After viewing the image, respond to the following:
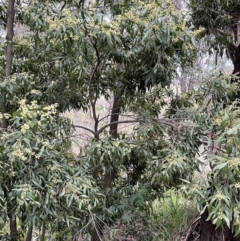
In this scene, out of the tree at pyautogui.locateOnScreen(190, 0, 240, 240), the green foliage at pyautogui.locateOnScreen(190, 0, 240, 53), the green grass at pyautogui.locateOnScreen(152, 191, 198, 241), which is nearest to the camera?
the tree at pyautogui.locateOnScreen(190, 0, 240, 240)

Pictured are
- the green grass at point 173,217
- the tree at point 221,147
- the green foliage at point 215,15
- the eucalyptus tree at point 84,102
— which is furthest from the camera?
the green grass at point 173,217

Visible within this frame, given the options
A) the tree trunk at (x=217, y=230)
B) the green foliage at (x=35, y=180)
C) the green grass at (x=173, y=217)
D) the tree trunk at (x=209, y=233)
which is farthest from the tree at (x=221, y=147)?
the green grass at (x=173, y=217)

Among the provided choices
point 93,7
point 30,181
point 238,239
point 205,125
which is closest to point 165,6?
point 93,7

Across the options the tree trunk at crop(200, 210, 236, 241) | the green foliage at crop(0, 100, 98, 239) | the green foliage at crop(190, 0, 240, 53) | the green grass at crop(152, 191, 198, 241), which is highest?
the green foliage at crop(190, 0, 240, 53)

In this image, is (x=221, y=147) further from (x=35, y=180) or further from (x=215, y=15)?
(x=215, y=15)

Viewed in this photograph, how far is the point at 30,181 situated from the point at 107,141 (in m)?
0.57

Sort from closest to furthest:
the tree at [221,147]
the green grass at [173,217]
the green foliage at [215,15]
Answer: the tree at [221,147] → the green foliage at [215,15] → the green grass at [173,217]

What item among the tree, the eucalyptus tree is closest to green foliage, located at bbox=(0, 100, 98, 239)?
the eucalyptus tree

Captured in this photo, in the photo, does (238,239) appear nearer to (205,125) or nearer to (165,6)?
(205,125)

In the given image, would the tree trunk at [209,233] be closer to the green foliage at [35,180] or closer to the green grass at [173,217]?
the green grass at [173,217]

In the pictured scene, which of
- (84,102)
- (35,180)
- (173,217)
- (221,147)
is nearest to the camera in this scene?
(35,180)

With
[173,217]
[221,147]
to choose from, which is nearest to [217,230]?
[173,217]

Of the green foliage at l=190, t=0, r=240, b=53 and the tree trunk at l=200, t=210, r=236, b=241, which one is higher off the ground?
the green foliage at l=190, t=0, r=240, b=53

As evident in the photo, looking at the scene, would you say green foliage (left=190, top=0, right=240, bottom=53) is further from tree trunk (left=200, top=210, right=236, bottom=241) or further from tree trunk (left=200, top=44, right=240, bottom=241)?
tree trunk (left=200, top=210, right=236, bottom=241)
